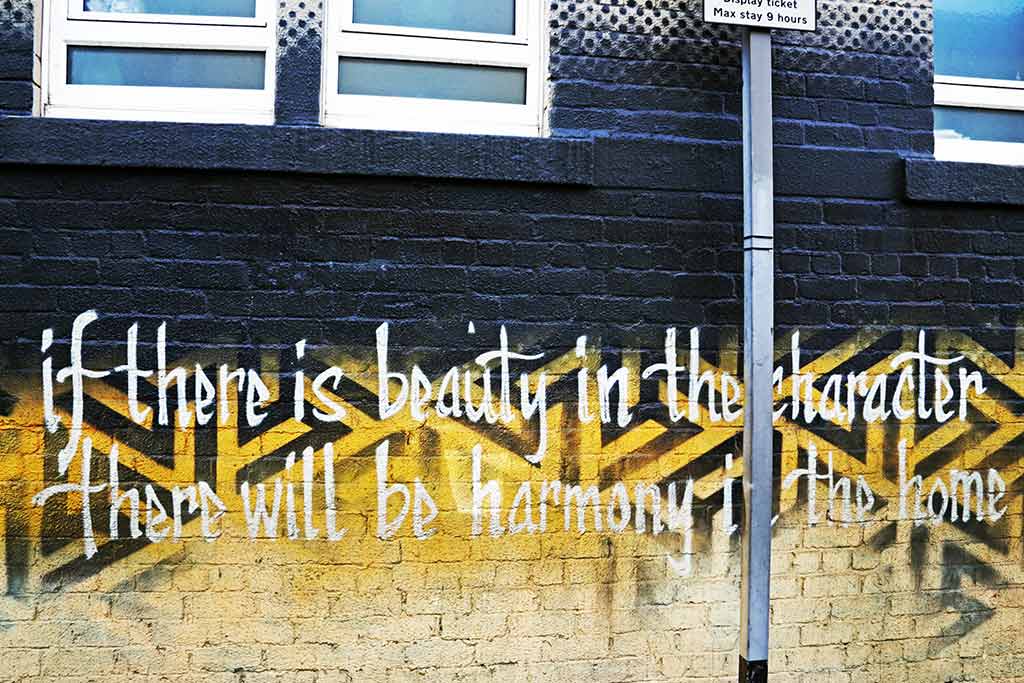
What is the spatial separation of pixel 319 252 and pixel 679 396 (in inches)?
67.0

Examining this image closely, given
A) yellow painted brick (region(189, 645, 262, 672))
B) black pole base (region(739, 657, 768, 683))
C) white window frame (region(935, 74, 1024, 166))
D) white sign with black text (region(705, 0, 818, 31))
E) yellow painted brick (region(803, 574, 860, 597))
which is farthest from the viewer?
white window frame (region(935, 74, 1024, 166))

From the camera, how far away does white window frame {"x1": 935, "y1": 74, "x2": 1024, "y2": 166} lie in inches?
166

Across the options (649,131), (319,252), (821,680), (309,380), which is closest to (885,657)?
(821,680)

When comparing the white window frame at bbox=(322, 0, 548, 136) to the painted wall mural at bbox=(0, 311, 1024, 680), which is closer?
the painted wall mural at bbox=(0, 311, 1024, 680)

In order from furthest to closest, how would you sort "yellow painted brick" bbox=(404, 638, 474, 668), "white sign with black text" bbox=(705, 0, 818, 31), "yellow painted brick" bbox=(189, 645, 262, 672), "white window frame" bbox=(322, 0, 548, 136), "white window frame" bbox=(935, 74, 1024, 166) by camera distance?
"white window frame" bbox=(935, 74, 1024, 166) → "white window frame" bbox=(322, 0, 548, 136) → "yellow painted brick" bbox=(404, 638, 474, 668) → "yellow painted brick" bbox=(189, 645, 262, 672) → "white sign with black text" bbox=(705, 0, 818, 31)

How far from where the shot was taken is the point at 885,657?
4012 millimetres

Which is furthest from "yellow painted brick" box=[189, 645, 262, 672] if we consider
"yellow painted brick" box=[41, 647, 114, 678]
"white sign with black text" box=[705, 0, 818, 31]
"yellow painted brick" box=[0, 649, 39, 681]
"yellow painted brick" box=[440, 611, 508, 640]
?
"white sign with black text" box=[705, 0, 818, 31]

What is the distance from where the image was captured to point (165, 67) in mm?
3770

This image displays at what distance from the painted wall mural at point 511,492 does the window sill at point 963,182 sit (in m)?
0.67

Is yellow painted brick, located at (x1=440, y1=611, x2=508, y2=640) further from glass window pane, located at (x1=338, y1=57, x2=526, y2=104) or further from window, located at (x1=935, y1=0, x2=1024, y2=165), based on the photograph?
window, located at (x1=935, y1=0, x2=1024, y2=165)

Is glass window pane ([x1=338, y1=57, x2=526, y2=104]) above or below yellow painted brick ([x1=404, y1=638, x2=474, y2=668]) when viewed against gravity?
above

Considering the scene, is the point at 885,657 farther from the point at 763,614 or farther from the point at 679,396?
the point at 679,396

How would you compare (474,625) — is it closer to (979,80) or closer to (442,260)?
(442,260)

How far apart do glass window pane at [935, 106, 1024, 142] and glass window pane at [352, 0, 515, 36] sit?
218 cm
